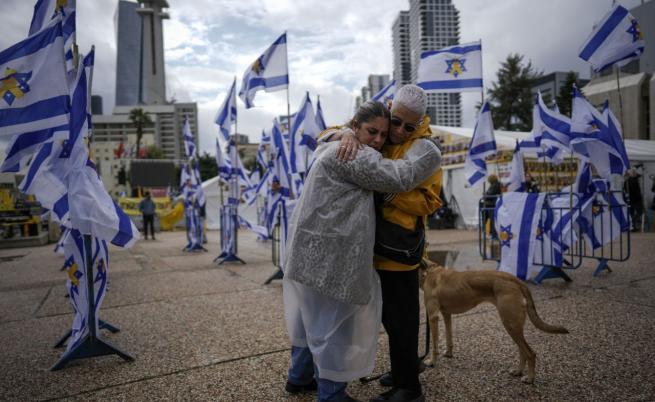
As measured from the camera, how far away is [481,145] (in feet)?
24.3

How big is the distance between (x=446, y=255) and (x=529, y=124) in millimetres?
30868

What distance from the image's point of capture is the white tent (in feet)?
45.8

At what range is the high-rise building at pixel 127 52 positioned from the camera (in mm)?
175750

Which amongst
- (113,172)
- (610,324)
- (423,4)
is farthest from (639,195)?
(113,172)

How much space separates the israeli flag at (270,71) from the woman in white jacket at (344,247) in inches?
254

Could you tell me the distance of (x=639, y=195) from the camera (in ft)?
43.1

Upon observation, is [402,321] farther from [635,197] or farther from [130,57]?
[130,57]

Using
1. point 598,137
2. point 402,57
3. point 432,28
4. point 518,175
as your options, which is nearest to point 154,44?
point 402,57

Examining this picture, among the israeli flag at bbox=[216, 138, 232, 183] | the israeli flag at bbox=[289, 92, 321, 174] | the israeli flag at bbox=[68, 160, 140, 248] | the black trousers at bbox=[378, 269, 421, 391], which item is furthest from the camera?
the israeli flag at bbox=[216, 138, 232, 183]

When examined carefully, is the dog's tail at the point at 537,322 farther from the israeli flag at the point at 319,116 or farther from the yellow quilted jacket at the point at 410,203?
the israeli flag at the point at 319,116

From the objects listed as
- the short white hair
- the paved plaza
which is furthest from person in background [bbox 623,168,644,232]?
the short white hair

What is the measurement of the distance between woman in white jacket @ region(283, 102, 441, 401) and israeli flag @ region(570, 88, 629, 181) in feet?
15.9

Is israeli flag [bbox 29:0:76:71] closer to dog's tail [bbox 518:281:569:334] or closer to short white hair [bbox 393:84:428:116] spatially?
short white hair [bbox 393:84:428:116]

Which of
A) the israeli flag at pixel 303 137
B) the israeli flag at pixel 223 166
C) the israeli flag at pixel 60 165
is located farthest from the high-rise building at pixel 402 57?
the israeli flag at pixel 60 165
